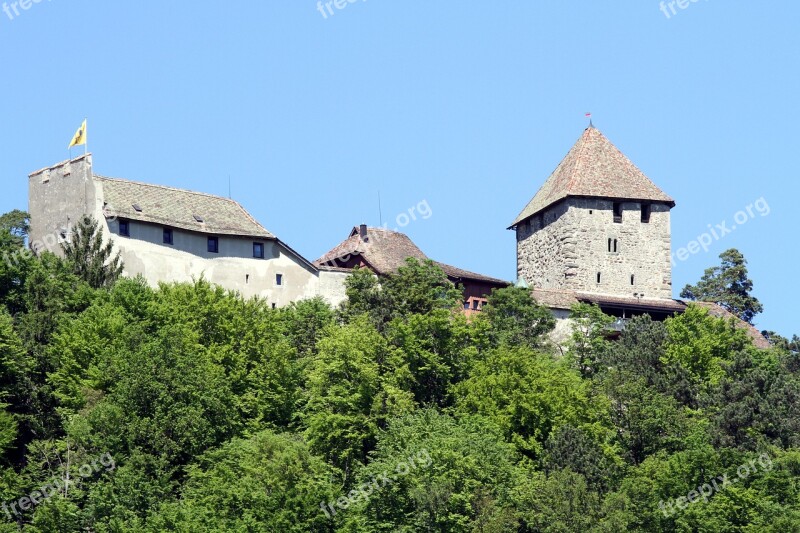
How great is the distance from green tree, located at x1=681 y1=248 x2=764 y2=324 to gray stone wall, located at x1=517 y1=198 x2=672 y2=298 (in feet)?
55.4

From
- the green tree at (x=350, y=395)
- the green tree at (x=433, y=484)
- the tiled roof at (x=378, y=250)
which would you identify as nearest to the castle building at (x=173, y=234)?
the tiled roof at (x=378, y=250)

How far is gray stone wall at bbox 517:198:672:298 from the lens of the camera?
94188 mm

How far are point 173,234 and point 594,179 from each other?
2590 cm

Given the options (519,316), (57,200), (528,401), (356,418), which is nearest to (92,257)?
(57,200)

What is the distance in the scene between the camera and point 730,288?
377 feet

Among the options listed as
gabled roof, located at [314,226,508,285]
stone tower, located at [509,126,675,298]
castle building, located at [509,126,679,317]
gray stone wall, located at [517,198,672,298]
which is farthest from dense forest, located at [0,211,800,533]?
stone tower, located at [509,126,675,298]

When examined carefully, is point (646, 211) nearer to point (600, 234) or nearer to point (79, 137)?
point (600, 234)

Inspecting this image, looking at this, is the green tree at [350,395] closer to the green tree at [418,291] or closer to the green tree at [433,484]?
the green tree at [433,484]

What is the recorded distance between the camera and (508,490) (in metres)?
61.8

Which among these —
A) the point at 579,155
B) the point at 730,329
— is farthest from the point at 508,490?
the point at 579,155

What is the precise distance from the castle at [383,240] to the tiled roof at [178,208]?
0.07 metres

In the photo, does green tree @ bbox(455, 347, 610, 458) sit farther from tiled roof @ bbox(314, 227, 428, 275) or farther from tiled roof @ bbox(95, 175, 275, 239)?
tiled roof @ bbox(314, 227, 428, 275)

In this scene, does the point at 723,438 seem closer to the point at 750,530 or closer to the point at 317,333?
the point at 750,530

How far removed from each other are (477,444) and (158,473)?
436 inches
